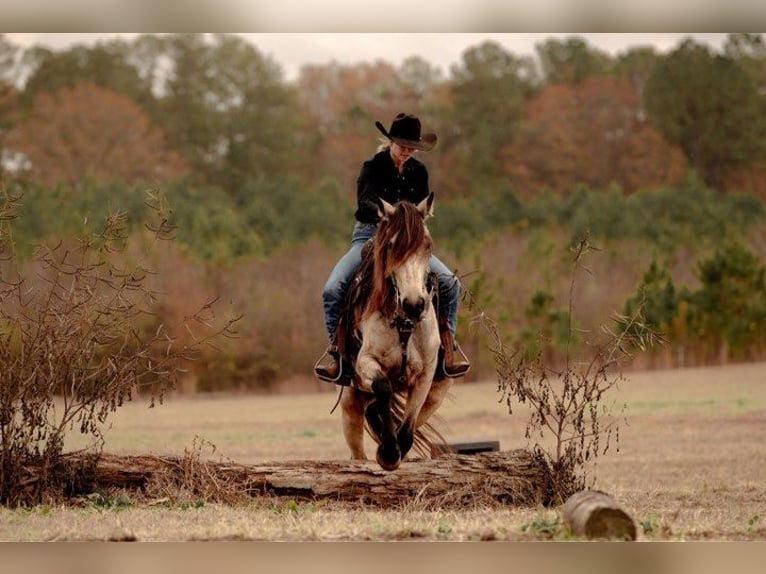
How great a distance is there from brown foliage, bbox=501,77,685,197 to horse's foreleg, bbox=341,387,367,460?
12.1 metres

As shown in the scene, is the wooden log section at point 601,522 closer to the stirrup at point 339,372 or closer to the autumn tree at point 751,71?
the stirrup at point 339,372

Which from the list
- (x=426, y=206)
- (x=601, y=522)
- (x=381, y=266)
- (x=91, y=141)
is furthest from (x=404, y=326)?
(x=91, y=141)

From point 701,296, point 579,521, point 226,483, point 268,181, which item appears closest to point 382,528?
point 579,521

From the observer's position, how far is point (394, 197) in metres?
8.79

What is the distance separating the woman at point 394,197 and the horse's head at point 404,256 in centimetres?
50

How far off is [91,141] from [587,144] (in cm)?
754

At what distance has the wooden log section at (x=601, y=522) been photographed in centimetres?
709

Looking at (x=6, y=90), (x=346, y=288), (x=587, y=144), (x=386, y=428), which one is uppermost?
(x=6, y=90)

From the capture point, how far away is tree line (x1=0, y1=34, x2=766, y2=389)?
19.2 m

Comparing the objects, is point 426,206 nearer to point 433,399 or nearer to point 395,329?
point 395,329

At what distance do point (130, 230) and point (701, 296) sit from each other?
857cm

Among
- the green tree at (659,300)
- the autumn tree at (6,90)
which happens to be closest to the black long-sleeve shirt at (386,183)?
the green tree at (659,300)

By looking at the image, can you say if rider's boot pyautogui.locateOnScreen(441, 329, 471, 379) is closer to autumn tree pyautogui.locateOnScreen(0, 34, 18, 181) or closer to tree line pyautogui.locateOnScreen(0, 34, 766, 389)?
tree line pyautogui.locateOnScreen(0, 34, 766, 389)

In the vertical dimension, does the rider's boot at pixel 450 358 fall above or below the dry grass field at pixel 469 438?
above
